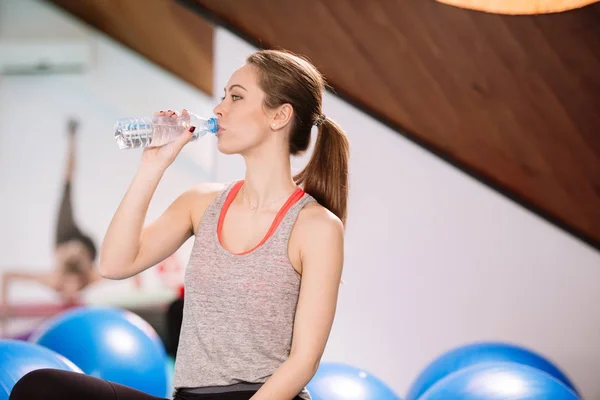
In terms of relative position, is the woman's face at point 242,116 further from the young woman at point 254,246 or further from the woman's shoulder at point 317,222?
the woman's shoulder at point 317,222

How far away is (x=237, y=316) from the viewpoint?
1.49 meters

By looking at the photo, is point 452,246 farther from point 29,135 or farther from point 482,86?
point 29,135

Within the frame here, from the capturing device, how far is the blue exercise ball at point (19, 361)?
5.80ft

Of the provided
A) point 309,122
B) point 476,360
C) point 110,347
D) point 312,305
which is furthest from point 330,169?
point 476,360

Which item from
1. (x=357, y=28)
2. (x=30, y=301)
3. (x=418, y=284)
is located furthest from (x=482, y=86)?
(x=30, y=301)

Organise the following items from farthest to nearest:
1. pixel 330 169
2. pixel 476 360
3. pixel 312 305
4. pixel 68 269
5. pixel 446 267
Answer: pixel 68 269, pixel 446 267, pixel 476 360, pixel 330 169, pixel 312 305

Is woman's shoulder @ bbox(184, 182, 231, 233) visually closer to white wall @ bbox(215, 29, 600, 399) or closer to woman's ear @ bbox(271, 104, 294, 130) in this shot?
woman's ear @ bbox(271, 104, 294, 130)

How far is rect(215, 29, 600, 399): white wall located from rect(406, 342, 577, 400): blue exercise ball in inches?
21.6

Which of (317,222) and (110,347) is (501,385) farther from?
(110,347)

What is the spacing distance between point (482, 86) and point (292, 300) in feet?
6.34

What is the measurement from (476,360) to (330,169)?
114 cm

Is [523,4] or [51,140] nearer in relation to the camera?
[523,4]

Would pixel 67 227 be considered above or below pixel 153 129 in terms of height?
below

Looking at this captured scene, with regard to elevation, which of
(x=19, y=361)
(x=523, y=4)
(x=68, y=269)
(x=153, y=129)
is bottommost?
(x=19, y=361)
